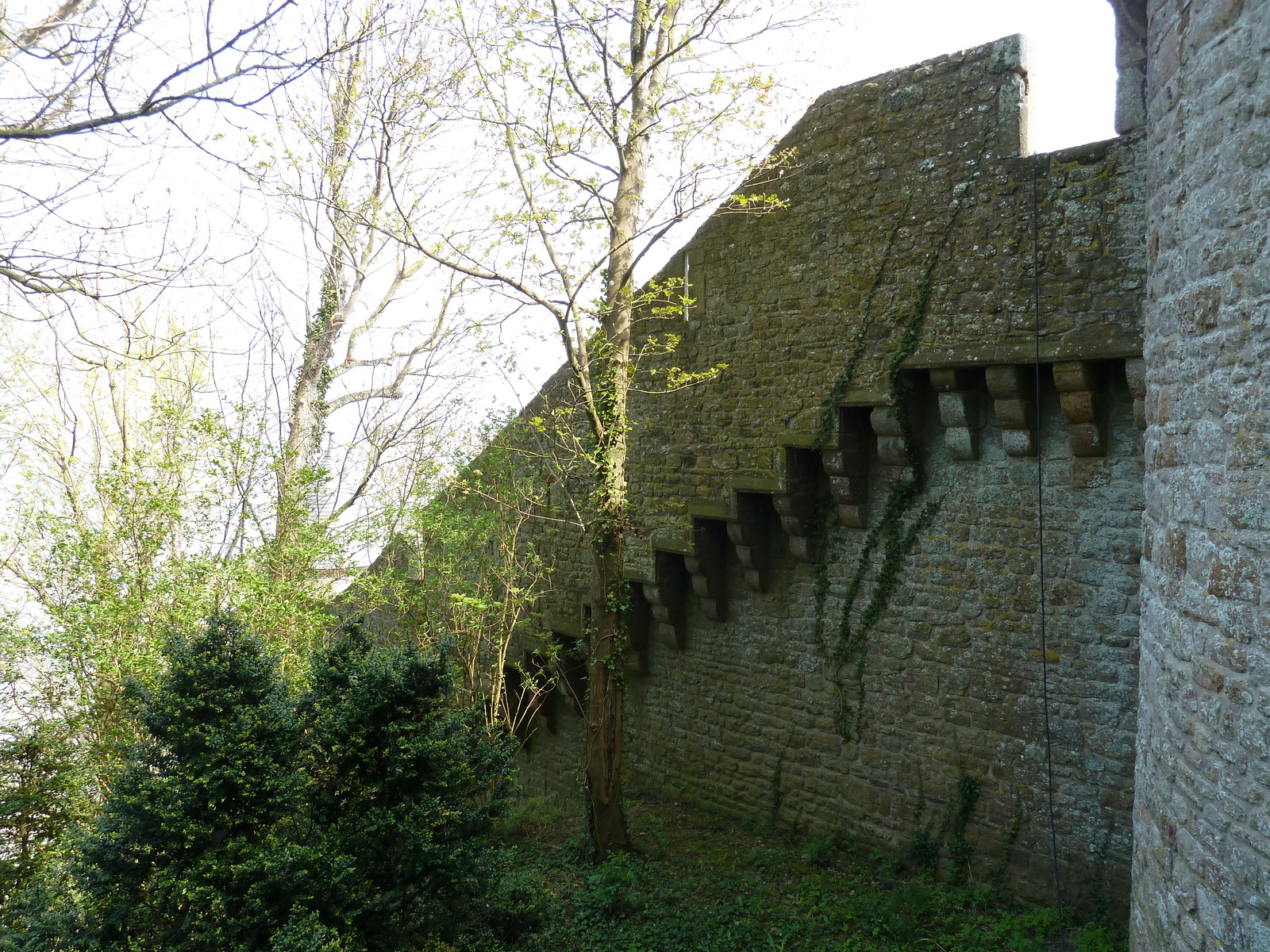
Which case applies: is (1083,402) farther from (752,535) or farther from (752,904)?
(752,904)

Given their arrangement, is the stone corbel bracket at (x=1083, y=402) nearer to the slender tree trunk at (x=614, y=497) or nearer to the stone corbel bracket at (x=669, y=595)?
the slender tree trunk at (x=614, y=497)

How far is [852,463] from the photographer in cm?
639

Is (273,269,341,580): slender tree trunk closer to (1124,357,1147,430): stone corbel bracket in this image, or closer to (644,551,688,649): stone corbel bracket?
(644,551,688,649): stone corbel bracket

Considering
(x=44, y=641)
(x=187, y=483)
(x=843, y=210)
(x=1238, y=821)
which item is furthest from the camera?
(x=187, y=483)

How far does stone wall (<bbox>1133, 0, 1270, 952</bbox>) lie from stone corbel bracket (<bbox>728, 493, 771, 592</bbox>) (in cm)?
374

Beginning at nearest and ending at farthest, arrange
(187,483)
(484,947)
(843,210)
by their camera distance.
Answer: (484,947), (843,210), (187,483)

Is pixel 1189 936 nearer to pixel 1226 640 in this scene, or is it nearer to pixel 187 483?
pixel 1226 640

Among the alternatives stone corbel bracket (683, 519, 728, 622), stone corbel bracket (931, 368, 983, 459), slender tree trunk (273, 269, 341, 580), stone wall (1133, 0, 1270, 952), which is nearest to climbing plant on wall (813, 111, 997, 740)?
stone corbel bracket (931, 368, 983, 459)

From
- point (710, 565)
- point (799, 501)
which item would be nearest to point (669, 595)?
point (710, 565)

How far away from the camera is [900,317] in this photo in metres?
5.94

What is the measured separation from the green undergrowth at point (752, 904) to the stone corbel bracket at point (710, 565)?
1968 millimetres

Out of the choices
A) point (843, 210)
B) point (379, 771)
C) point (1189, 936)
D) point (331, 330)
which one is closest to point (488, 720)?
point (379, 771)

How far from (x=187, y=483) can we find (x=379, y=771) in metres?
4.54

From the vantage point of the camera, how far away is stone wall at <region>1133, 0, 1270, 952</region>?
251 cm
